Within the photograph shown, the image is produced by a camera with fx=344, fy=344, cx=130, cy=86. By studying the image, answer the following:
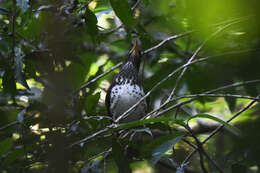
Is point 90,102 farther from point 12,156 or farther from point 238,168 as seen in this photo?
point 238,168

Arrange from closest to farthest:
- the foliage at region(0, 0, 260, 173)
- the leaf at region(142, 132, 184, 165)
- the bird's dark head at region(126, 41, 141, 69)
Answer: the foliage at region(0, 0, 260, 173) → the leaf at region(142, 132, 184, 165) → the bird's dark head at region(126, 41, 141, 69)

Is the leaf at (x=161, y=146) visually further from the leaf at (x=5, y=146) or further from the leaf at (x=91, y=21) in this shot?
the leaf at (x=91, y=21)

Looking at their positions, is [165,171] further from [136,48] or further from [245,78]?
[245,78]

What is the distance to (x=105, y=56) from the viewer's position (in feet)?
16.1

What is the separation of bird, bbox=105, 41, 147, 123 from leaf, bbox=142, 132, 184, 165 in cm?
127

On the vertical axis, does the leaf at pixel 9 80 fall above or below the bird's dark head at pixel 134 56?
above

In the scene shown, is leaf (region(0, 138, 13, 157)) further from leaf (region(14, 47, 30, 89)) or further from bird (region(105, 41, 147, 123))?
bird (region(105, 41, 147, 123))

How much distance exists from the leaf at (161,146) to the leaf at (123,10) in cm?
89

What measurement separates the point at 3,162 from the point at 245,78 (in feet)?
5.32

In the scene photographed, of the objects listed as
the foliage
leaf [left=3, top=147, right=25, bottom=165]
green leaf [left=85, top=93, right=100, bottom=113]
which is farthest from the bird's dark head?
leaf [left=3, top=147, right=25, bottom=165]

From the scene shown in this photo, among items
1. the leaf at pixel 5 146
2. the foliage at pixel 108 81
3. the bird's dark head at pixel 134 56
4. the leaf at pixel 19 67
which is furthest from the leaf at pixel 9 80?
the bird's dark head at pixel 134 56

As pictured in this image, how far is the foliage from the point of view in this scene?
1.08m

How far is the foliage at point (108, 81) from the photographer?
1079 mm

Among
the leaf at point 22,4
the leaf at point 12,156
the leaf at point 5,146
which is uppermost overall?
the leaf at point 22,4
